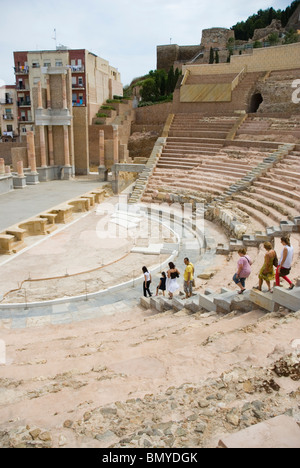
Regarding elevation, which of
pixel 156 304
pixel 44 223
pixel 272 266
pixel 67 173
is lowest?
pixel 156 304

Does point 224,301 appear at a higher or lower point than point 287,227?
lower

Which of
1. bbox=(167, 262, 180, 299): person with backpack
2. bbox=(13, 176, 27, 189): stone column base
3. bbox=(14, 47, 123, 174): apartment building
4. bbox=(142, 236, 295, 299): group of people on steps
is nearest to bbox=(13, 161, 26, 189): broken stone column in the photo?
bbox=(13, 176, 27, 189): stone column base

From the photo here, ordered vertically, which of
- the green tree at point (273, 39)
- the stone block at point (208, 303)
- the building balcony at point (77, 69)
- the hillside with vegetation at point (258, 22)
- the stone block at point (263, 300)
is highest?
the hillside with vegetation at point (258, 22)

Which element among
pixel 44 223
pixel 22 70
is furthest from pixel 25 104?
pixel 44 223

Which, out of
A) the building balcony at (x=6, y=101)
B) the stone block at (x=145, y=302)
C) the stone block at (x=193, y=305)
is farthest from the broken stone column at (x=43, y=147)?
the building balcony at (x=6, y=101)

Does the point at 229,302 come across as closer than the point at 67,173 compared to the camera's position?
Yes

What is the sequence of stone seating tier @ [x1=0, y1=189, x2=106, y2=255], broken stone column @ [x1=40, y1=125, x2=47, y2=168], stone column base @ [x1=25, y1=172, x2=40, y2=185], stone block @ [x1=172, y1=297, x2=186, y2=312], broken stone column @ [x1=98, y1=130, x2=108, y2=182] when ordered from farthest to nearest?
broken stone column @ [x1=40, y1=125, x2=47, y2=168]
broken stone column @ [x1=98, y1=130, x2=108, y2=182]
stone column base @ [x1=25, y1=172, x2=40, y2=185]
stone seating tier @ [x1=0, y1=189, x2=106, y2=255]
stone block @ [x1=172, y1=297, x2=186, y2=312]

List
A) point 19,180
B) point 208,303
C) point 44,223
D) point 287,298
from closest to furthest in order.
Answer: point 287,298, point 208,303, point 44,223, point 19,180

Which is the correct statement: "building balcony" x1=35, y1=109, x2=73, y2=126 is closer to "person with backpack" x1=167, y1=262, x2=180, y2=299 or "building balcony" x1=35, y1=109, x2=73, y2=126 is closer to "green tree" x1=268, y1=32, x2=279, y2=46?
"person with backpack" x1=167, y1=262, x2=180, y2=299

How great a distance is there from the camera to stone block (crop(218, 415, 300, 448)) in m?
3.01

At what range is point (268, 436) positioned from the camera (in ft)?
10.3

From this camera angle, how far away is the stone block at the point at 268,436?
3.01 meters

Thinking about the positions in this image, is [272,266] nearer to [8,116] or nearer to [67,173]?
[67,173]

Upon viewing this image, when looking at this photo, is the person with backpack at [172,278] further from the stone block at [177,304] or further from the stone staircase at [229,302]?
the stone block at [177,304]
